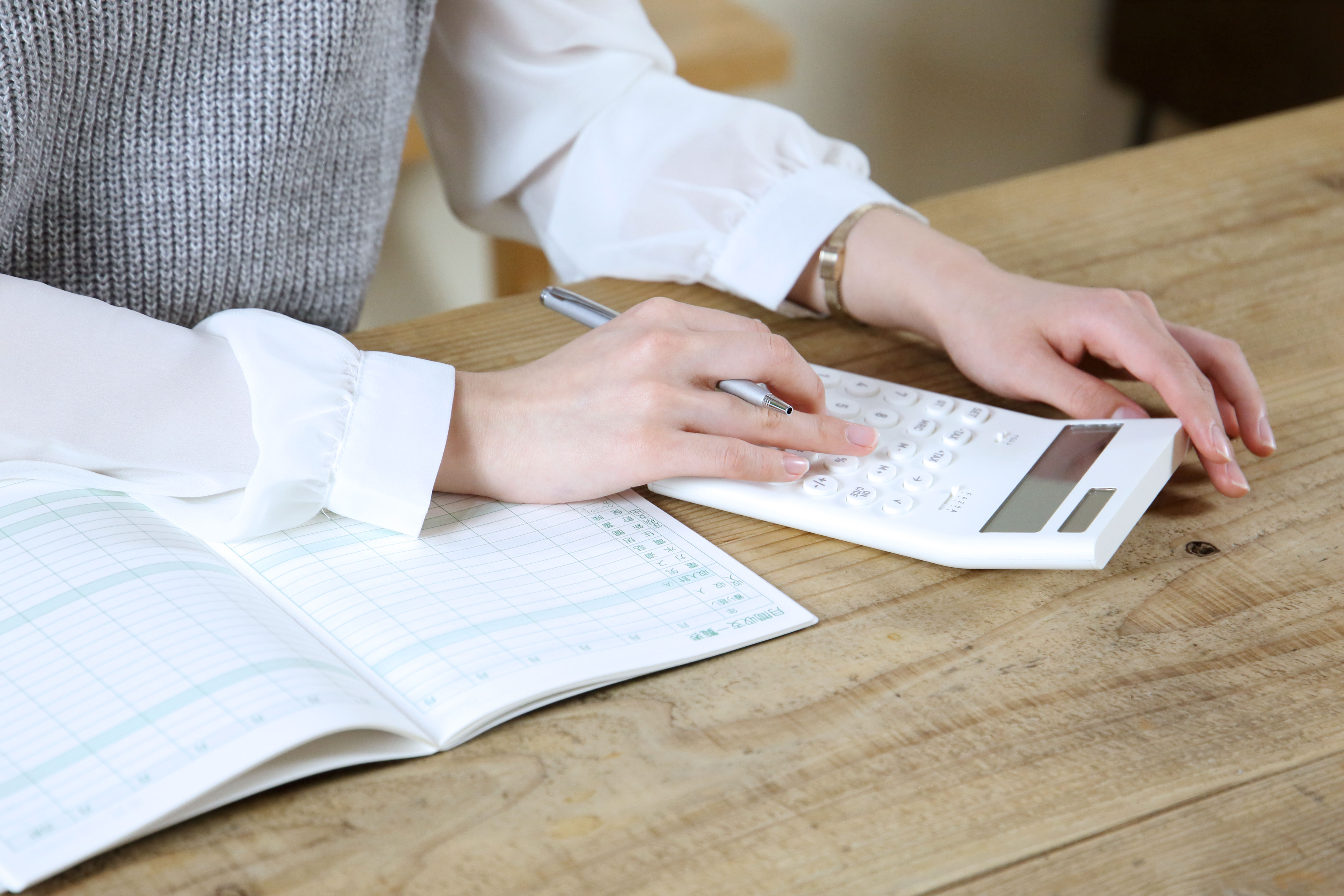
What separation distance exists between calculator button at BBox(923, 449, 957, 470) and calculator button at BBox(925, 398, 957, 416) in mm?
38

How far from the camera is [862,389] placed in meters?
0.66

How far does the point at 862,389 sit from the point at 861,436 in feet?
0.24

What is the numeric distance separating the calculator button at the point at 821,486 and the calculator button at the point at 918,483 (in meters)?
0.03

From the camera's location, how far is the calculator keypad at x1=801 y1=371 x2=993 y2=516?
0.56m

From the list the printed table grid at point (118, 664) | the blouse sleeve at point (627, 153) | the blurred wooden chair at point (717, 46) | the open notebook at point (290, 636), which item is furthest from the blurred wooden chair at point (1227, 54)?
the printed table grid at point (118, 664)

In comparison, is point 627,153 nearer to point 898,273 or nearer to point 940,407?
point 898,273

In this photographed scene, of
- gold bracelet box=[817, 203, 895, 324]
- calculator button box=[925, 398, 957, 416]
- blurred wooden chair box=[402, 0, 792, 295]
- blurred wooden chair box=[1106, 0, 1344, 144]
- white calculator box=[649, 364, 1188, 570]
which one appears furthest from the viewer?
blurred wooden chair box=[1106, 0, 1344, 144]

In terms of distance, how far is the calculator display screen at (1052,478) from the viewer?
537 mm

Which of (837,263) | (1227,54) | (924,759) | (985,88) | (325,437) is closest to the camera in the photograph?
(924,759)

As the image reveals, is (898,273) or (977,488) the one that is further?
(898,273)

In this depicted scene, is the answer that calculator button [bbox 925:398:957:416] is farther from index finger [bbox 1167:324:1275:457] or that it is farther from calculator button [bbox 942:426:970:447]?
index finger [bbox 1167:324:1275:457]

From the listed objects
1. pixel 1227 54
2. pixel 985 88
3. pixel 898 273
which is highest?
pixel 898 273

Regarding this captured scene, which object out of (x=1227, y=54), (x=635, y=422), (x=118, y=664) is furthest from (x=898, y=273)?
(x=1227, y=54)

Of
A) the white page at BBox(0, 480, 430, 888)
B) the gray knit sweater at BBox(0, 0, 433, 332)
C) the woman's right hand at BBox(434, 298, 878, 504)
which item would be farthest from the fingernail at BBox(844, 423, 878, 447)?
the gray knit sweater at BBox(0, 0, 433, 332)
